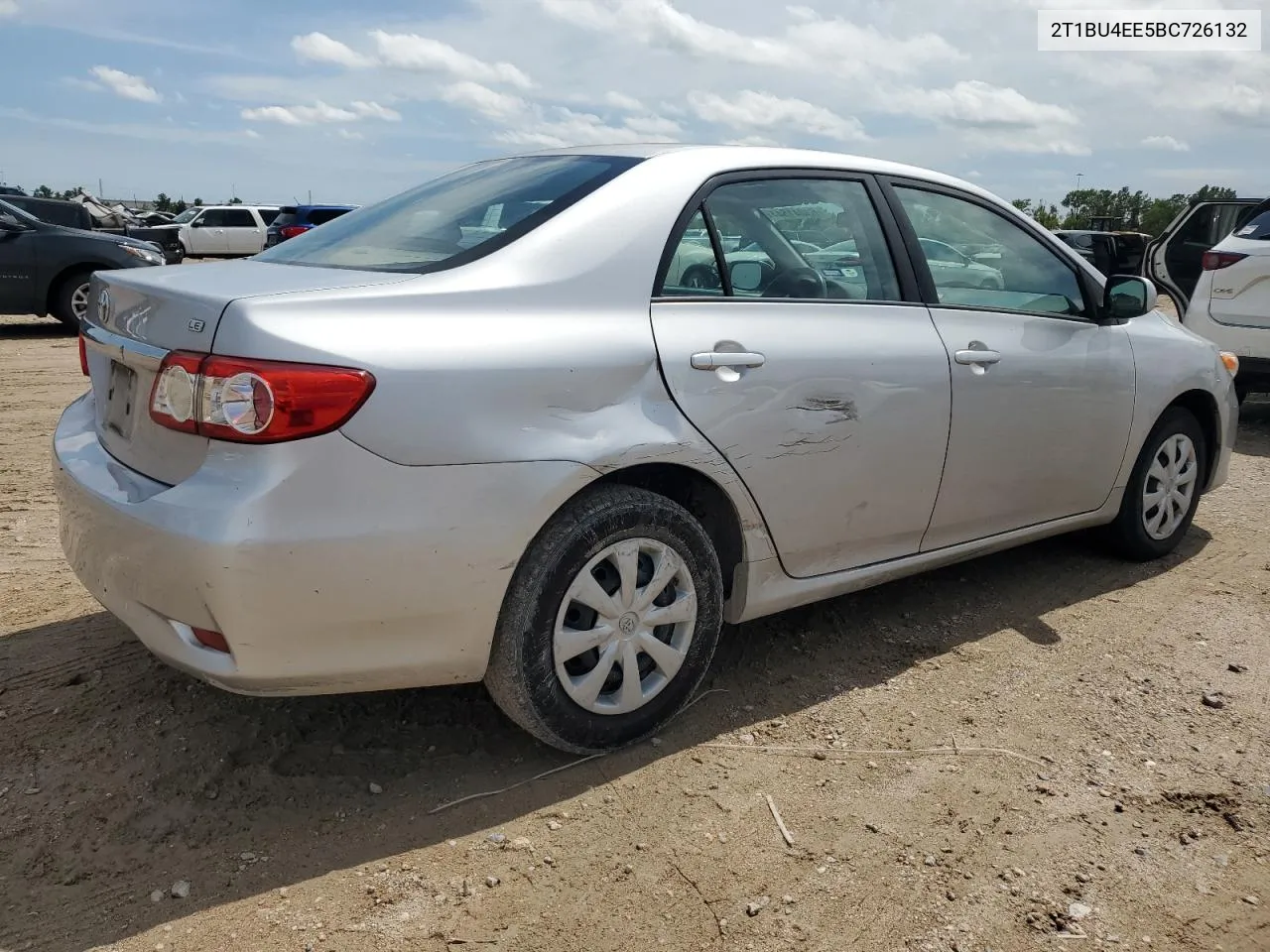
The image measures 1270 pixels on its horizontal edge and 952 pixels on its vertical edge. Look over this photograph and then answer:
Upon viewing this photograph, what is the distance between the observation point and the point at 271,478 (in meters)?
2.28

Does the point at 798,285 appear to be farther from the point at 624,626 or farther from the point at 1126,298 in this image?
the point at 1126,298

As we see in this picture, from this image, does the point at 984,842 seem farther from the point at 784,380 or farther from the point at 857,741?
the point at 784,380

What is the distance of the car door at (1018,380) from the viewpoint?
3.60 meters

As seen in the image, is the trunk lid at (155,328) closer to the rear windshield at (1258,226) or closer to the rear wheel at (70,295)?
the rear windshield at (1258,226)

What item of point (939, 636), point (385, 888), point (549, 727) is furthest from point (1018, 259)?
point (385, 888)

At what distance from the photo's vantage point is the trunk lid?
2.43 metres

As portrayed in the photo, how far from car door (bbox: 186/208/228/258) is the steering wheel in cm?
2994

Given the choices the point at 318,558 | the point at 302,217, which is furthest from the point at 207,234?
the point at 318,558

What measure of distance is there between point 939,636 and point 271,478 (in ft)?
8.07

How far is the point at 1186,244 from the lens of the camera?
10031mm

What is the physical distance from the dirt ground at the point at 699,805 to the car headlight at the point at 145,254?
9355 millimetres

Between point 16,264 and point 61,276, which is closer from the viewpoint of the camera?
point 16,264

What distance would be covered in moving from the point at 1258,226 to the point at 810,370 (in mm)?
6105

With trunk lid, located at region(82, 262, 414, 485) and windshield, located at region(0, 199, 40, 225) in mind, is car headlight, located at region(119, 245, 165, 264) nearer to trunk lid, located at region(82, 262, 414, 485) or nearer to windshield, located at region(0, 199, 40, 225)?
windshield, located at region(0, 199, 40, 225)
